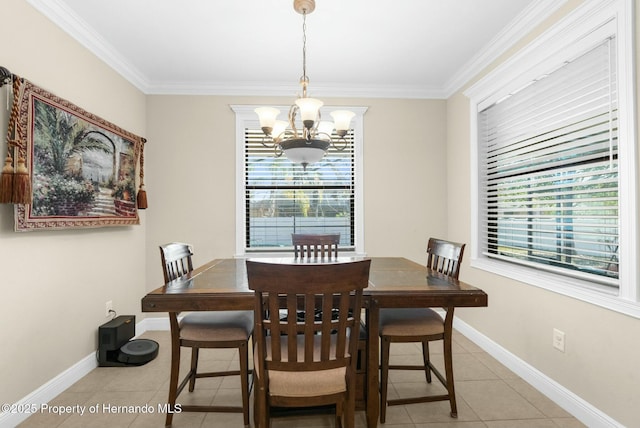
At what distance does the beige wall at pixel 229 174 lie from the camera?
353cm

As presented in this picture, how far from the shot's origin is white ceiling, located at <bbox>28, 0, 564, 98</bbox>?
7.44ft

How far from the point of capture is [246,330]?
189cm

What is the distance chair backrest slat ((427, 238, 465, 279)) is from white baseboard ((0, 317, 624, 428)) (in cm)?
97

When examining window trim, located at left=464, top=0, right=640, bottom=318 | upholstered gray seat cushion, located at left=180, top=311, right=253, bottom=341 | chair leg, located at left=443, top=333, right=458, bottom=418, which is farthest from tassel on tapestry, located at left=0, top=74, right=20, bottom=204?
window trim, located at left=464, top=0, right=640, bottom=318

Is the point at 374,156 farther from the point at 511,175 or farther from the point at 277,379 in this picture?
the point at 277,379

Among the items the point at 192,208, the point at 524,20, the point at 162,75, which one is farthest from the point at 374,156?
the point at 162,75

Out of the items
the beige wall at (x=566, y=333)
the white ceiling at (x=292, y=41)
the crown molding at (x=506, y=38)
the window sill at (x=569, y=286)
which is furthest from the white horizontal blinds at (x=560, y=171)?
the white ceiling at (x=292, y=41)

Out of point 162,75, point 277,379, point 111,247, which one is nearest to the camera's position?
point 277,379

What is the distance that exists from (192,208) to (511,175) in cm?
312

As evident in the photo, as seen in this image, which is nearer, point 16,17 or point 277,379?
point 277,379

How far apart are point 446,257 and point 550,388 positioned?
1.08 meters

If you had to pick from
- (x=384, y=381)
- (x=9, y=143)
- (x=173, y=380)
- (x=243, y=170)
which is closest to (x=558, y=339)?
(x=384, y=381)

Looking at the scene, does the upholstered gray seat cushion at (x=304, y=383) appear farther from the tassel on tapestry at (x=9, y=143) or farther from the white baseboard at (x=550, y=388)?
the tassel on tapestry at (x=9, y=143)

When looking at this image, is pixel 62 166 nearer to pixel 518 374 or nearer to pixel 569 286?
pixel 569 286
